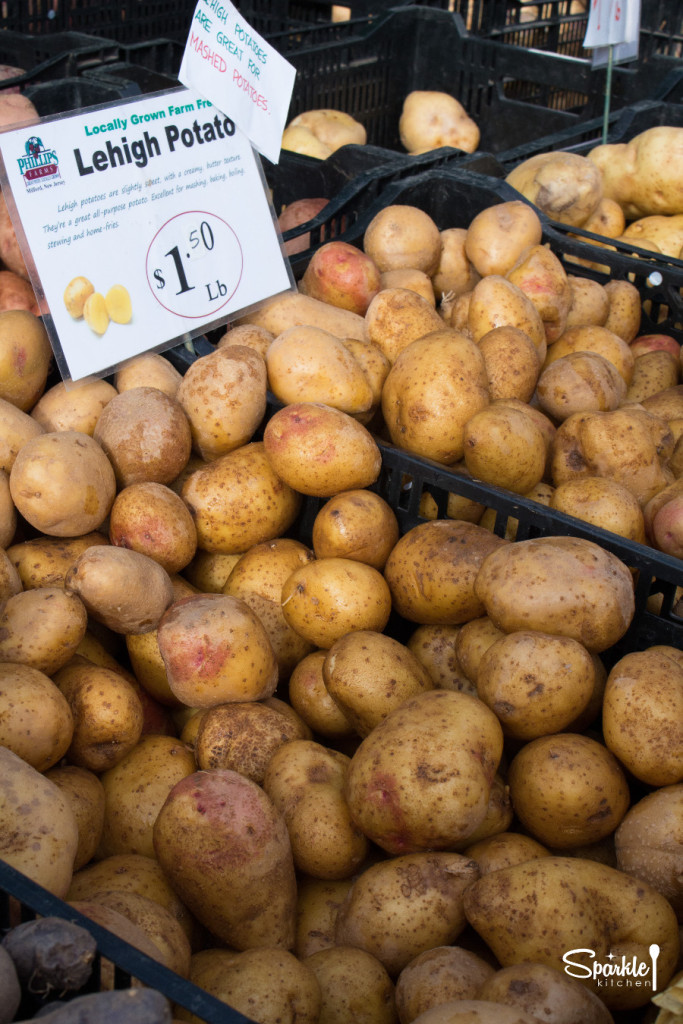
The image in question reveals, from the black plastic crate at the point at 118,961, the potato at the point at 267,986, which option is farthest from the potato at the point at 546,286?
the black plastic crate at the point at 118,961

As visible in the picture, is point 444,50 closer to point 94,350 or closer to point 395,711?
point 94,350

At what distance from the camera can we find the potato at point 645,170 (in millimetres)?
3375

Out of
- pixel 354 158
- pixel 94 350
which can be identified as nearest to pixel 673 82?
pixel 354 158

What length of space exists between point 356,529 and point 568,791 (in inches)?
26.9

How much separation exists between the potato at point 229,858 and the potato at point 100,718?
0.76 ft

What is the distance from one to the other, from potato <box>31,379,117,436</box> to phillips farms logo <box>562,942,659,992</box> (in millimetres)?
1450

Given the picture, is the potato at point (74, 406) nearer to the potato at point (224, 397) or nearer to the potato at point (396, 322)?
the potato at point (224, 397)

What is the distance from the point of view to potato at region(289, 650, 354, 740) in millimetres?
1777

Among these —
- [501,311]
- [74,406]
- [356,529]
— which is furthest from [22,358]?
[501,311]

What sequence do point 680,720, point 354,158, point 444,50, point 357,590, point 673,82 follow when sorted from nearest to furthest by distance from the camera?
point 680,720 < point 357,590 < point 354,158 < point 673,82 < point 444,50

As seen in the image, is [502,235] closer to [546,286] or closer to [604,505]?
[546,286]

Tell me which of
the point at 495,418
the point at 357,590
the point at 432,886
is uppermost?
the point at 495,418

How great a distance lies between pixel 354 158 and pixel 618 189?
42.4 inches

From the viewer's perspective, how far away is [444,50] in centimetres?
426
